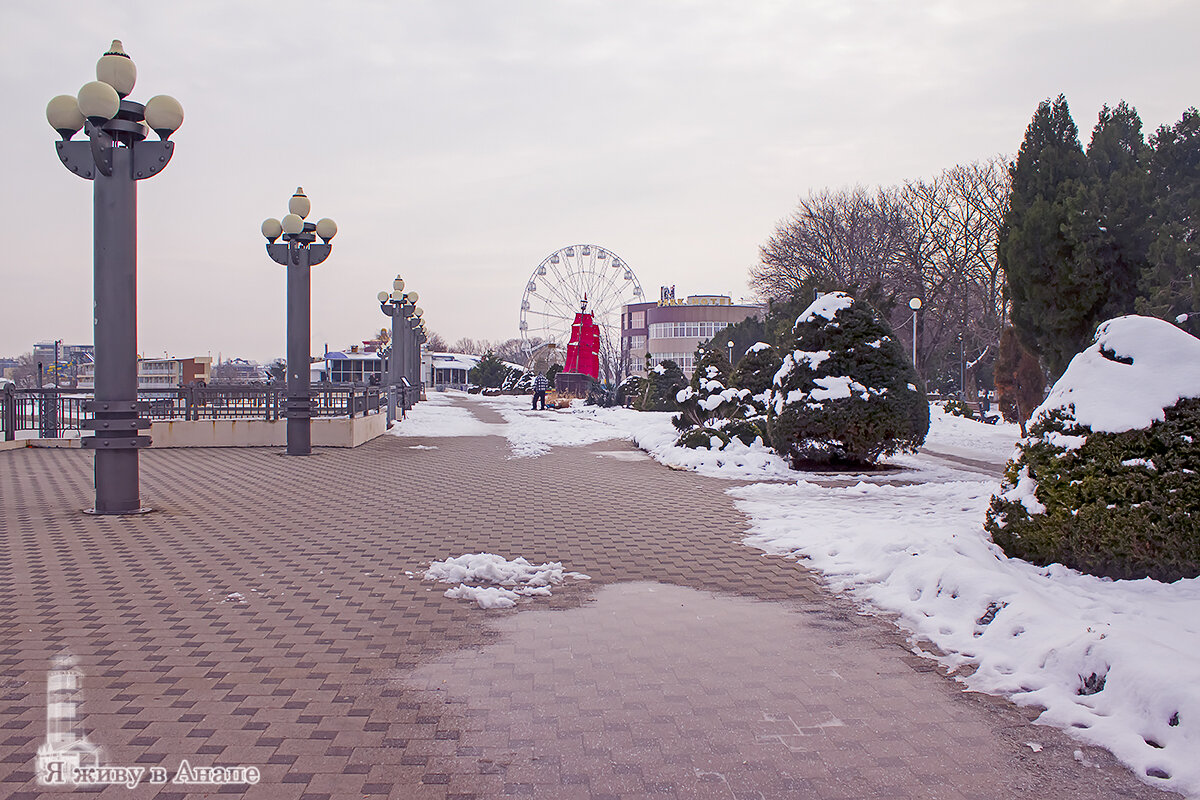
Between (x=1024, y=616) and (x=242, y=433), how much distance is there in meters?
17.2

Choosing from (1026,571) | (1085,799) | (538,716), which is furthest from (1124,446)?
(538,716)

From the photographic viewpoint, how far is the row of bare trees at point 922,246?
35500 mm

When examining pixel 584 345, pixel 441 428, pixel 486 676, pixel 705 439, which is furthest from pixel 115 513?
pixel 584 345

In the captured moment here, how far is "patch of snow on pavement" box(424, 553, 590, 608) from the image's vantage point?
5.86 meters

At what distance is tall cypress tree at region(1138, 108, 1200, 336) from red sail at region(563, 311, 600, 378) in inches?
1283

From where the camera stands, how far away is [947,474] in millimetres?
13406

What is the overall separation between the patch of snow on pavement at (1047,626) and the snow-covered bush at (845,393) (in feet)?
15.7

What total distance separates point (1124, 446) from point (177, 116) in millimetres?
9605

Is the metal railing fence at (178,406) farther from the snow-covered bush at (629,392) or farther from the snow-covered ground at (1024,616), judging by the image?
the snow-covered bush at (629,392)

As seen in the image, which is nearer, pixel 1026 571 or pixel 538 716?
pixel 538 716

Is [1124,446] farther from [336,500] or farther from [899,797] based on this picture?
[336,500]

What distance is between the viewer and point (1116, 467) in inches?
217

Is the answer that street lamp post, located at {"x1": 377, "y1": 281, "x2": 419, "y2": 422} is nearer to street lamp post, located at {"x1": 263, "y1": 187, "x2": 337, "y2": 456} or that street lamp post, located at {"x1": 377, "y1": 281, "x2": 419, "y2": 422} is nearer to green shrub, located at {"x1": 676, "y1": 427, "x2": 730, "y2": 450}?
street lamp post, located at {"x1": 263, "y1": 187, "x2": 337, "y2": 456}

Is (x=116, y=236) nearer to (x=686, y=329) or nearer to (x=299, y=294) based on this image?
(x=299, y=294)
